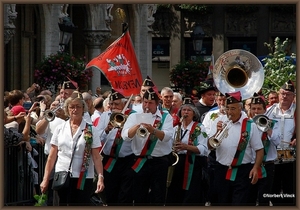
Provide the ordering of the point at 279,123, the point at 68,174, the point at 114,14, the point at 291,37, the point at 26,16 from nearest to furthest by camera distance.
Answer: the point at 68,174 → the point at 279,123 → the point at 26,16 → the point at 114,14 → the point at 291,37

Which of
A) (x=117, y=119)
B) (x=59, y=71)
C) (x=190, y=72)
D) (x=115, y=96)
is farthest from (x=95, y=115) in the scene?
(x=190, y=72)

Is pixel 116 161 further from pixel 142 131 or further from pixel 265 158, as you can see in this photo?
pixel 265 158

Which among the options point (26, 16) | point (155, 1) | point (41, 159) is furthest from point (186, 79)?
point (155, 1)

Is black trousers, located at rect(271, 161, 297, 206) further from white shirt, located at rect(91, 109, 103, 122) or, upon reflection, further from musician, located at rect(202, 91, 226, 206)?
white shirt, located at rect(91, 109, 103, 122)

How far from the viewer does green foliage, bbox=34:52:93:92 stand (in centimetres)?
2453

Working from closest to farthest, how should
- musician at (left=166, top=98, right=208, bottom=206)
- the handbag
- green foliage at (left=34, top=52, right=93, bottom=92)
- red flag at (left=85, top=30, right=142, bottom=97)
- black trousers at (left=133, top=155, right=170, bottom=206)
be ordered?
1. the handbag
2. black trousers at (left=133, top=155, right=170, bottom=206)
3. musician at (left=166, top=98, right=208, bottom=206)
4. red flag at (left=85, top=30, right=142, bottom=97)
5. green foliage at (left=34, top=52, right=93, bottom=92)

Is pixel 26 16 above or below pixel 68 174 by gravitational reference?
above

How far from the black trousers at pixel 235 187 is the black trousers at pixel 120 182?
1.24 m

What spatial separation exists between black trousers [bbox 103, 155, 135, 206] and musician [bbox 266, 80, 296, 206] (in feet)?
5.97

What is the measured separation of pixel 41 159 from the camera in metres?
14.6

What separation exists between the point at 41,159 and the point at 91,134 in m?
3.19

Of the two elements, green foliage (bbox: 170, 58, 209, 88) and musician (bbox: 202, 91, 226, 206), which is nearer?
musician (bbox: 202, 91, 226, 206)

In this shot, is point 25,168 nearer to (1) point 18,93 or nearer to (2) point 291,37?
(1) point 18,93

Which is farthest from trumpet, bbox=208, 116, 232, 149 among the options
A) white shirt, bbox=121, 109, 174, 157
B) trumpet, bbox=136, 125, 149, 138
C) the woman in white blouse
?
the woman in white blouse
